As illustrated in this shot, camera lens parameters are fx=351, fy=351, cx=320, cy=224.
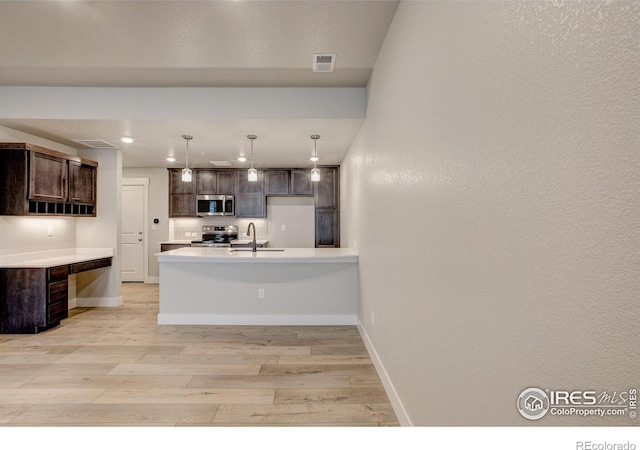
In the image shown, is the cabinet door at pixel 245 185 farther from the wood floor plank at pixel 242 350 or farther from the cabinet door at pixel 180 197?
the wood floor plank at pixel 242 350

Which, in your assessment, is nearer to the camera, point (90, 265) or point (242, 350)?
point (242, 350)

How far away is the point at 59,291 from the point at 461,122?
486cm

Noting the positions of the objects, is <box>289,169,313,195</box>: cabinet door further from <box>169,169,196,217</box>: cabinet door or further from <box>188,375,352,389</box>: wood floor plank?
<box>188,375,352,389</box>: wood floor plank

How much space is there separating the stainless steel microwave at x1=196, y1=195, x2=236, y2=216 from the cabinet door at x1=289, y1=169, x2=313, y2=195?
126 cm

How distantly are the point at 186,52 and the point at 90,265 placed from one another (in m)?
3.39

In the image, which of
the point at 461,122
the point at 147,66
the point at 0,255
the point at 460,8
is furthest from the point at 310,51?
the point at 0,255

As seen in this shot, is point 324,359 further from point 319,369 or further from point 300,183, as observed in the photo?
point 300,183

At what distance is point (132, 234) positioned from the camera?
24.5ft

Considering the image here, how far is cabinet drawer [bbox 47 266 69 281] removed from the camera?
407cm

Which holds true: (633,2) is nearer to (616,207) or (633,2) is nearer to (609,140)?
(609,140)

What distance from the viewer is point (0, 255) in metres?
4.06

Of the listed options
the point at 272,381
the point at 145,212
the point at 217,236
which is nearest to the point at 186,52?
the point at 272,381

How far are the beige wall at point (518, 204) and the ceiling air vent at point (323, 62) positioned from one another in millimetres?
1086

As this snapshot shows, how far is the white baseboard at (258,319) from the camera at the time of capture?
4.36 metres
